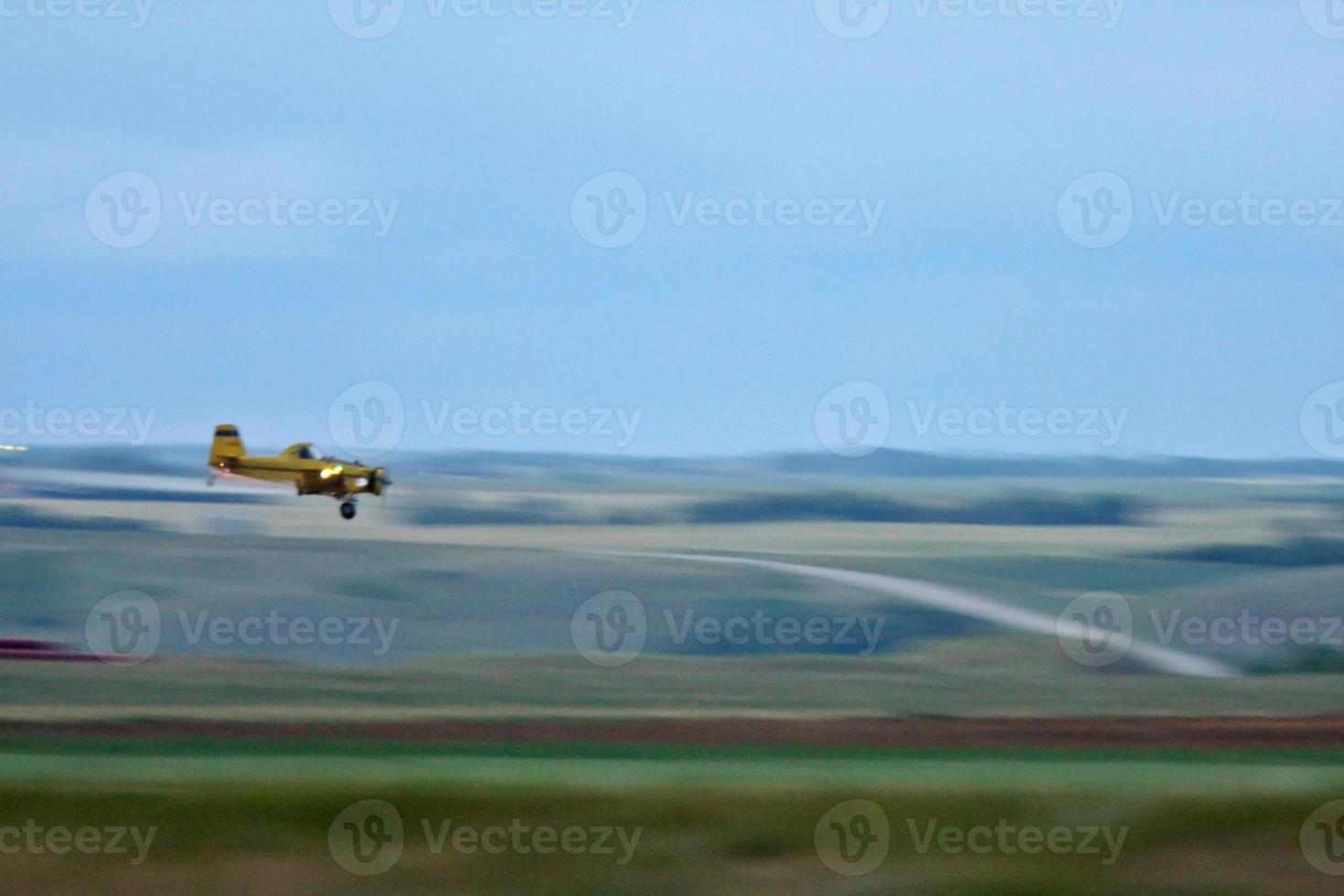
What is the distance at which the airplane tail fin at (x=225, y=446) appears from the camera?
1622 centimetres

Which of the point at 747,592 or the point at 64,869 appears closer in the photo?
the point at 64,869

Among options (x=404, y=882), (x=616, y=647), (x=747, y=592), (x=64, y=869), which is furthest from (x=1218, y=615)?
(x=64, y=869)

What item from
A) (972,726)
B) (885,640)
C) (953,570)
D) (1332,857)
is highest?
(953,570)

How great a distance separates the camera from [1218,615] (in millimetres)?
21609

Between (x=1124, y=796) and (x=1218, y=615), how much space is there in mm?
9771

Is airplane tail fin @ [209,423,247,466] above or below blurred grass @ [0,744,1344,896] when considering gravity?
above

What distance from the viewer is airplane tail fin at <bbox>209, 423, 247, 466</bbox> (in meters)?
16.2

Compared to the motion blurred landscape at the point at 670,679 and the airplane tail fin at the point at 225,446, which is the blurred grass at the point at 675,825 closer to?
the motion blurred landscape at the point at 670,679

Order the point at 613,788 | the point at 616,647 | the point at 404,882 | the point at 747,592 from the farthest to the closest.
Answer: the point at 747,592, the point at 616,647, the point at 613,788, the point at 404,882

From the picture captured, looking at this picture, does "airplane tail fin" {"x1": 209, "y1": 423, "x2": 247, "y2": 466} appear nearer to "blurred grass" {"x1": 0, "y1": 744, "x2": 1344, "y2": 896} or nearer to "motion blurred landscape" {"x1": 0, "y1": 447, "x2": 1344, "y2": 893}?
"motion blurred landscape" {"x1": 0, "y1": 447, "x2": 1344, "y2": 893}

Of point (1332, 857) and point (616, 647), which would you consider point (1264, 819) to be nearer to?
point (1332, 857)

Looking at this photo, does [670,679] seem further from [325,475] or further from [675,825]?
[675,825]

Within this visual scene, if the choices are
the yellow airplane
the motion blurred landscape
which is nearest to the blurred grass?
the motion blurred landscape

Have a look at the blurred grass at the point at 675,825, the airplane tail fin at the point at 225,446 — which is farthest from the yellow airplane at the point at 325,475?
the blurred grass at the point at 675,825
